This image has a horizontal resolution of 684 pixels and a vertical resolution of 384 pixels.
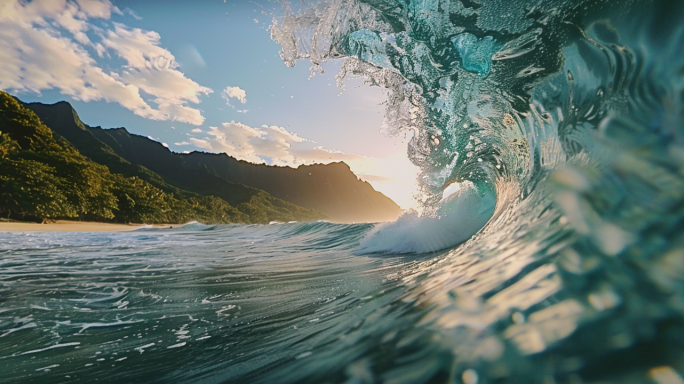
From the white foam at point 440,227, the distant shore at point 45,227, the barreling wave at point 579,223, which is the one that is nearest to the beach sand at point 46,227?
the distant shore at point 45,227

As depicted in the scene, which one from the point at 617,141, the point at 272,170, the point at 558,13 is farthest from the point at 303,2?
the point at 272,170

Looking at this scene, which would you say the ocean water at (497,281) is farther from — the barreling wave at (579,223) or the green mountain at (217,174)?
the green mountain at (217,174)

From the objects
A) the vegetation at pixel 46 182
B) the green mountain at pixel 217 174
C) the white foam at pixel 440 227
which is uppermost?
the green mountain at pixel 217 174

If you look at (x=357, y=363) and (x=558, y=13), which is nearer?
(x=357, y=363)

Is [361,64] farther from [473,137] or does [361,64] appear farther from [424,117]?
[473,137]

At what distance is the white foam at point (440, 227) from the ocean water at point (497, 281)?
211 centimetres

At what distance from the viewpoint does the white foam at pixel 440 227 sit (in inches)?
227

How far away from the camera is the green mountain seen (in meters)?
76.0

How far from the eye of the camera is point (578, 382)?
0.61 meters

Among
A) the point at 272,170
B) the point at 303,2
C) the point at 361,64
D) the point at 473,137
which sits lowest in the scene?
the point at 473,137

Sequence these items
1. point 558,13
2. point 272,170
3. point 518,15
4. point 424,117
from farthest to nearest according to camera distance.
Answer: point 272,170, point 424,117, point 518,15, point 558,13

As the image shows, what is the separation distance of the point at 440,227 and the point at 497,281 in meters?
5.34

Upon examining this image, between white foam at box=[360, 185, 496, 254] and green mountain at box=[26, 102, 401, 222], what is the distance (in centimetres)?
6879

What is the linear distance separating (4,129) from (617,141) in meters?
37.0
